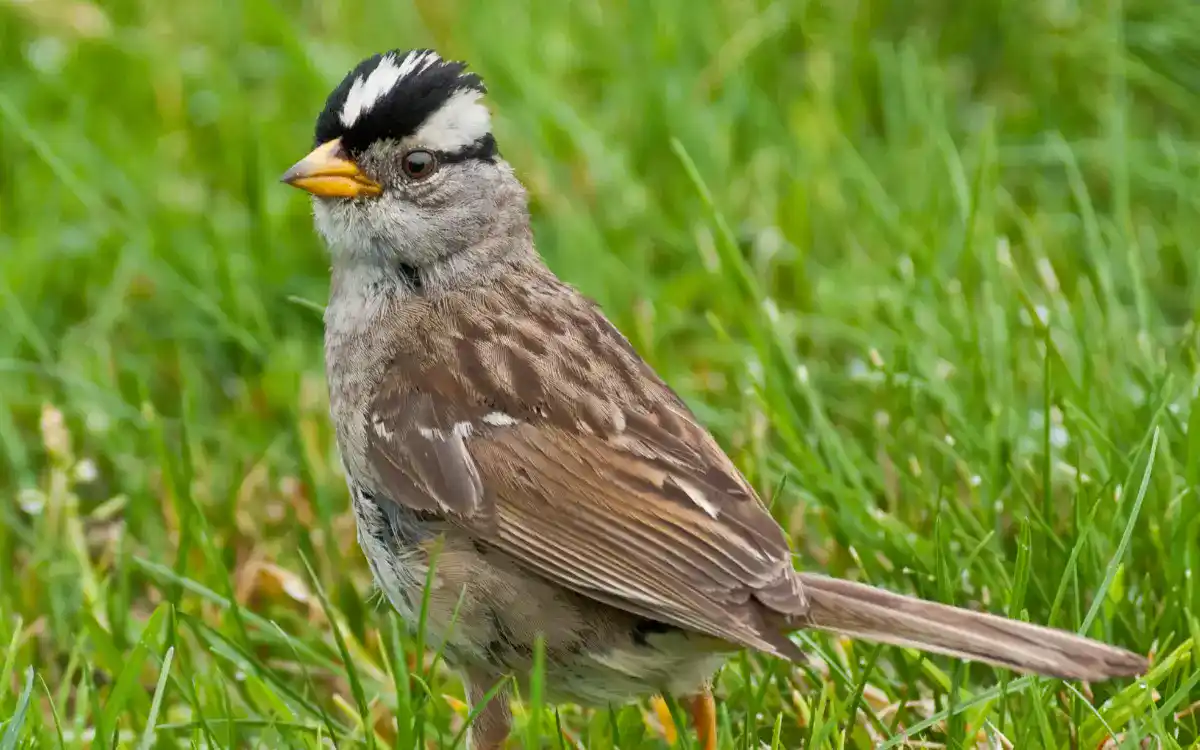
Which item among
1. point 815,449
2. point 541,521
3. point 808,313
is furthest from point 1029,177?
point 541,521

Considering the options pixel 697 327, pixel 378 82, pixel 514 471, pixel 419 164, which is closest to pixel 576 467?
pixel 514 471

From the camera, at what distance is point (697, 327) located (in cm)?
542

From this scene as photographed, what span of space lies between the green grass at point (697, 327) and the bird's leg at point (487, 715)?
0.31 ft

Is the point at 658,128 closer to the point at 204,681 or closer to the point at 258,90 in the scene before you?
the point at 258,90

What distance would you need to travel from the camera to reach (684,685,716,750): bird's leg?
374 cm

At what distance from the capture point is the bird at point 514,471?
3.31 m

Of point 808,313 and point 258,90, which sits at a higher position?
point 258,90

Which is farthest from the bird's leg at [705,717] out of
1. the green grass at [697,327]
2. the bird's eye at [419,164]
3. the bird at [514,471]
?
the bird's eye at [419,164]

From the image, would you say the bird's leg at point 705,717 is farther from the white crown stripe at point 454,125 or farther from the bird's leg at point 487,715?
the white crown stripe at point 454,125

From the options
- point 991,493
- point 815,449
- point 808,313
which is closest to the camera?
point 991,493

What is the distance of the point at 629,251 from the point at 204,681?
2383mm

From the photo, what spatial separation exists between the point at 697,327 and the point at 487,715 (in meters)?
2.02

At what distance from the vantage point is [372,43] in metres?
6.68

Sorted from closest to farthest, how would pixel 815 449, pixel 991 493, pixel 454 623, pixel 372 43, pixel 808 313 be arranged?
pixel 454 623 < pixel 991 493 < pixel 815 449 < pixel 808 313 < pixel 372 43
